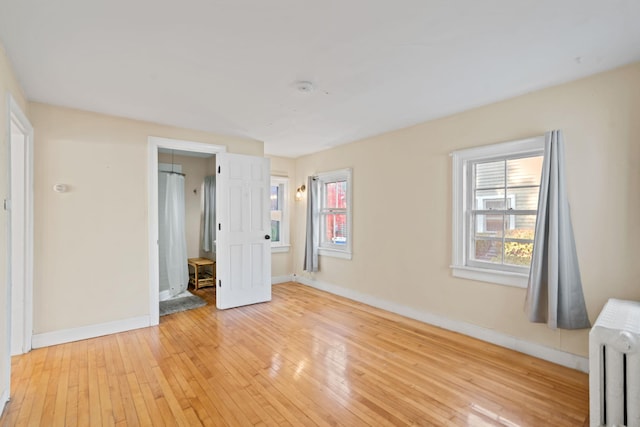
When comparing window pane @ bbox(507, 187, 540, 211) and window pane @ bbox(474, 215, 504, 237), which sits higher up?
window pane @ bbox(507, 187, 540, 211)

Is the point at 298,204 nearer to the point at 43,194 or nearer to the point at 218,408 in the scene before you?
the point at 43,194

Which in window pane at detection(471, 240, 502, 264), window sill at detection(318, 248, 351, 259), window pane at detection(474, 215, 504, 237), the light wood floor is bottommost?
the light wood floor

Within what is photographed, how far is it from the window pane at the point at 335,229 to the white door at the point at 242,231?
1172 mm

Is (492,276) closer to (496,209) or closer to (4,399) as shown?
(496,209)

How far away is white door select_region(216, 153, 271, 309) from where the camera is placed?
13.9 ft

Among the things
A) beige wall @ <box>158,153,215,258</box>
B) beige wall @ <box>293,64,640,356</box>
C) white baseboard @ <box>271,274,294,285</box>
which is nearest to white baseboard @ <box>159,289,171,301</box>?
beige wall @ <box>158,153,215,258</box>

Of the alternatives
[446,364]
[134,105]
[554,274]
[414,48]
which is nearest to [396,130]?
[414,48]

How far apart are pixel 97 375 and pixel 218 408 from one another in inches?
47.6

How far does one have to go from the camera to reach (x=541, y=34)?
192 centimetres

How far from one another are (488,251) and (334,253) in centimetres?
238

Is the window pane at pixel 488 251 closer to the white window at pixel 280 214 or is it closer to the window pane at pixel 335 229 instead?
the window pane at pixel 335 229

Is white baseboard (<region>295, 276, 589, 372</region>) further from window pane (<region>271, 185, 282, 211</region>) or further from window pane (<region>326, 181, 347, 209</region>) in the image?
window pane (<region>271, 185, 282, 211</region>)

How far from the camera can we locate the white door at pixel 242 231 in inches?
167

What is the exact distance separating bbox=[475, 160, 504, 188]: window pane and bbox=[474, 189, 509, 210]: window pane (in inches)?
2.5
